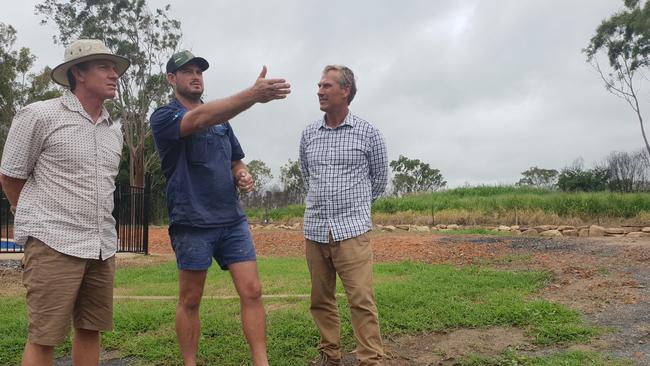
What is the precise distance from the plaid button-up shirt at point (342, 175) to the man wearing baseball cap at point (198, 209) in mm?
500

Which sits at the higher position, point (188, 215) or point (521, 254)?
point (188, 215)

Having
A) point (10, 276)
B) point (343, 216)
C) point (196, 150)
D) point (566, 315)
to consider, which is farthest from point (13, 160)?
point (10, 276)

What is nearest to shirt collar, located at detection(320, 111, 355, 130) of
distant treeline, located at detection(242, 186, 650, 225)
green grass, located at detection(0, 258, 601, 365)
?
green grass, located at detection(0, 258, 601, 365)

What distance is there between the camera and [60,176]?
2.51m

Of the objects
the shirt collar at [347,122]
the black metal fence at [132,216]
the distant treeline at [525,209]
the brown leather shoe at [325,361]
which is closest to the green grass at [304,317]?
the brown leather shoe at [325,361]

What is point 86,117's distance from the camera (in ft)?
8.69

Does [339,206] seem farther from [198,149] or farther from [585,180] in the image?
[585,180]

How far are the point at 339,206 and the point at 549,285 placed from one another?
148 inches

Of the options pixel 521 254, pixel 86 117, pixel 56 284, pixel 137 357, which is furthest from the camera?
pixel 521 254

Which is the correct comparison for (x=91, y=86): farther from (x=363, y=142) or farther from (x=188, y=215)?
(x=363, y=142)

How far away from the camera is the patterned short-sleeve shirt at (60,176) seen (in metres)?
2.45

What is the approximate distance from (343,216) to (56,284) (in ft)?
5.16

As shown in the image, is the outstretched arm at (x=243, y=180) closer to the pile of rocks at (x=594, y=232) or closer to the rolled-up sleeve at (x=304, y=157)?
the rolled-up sleeve at (x=304, y=157)

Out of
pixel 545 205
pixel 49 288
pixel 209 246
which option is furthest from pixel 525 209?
pixel 49 288
